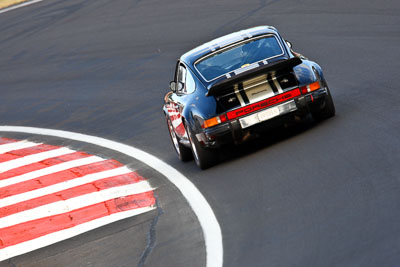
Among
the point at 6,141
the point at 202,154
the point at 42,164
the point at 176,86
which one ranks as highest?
the point at 176,86

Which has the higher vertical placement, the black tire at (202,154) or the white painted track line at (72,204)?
the black tire at (202,154)

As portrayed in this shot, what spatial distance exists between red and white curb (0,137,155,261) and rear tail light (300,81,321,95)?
2229 millimetres

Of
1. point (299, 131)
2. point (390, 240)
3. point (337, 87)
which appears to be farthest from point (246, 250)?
point (337, 87)

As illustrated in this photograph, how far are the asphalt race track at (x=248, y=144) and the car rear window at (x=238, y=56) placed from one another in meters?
1.07

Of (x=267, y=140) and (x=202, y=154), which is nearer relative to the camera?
(x=202, y=154)

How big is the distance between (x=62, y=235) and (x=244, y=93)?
2.71 m

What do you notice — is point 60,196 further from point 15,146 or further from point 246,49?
point 15,146

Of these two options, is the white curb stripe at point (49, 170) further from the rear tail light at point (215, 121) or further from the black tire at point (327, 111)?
the black tire at point (327, 111)

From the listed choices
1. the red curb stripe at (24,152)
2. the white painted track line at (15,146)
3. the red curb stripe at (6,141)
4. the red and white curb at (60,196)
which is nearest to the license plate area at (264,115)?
the red and white curb at (60,196)

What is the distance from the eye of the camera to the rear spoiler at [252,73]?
10.2 metres

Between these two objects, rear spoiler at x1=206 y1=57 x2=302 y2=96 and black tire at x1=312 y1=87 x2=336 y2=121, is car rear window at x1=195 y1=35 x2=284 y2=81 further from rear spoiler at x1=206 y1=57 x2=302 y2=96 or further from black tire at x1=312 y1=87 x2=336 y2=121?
black tire at x1=312 y1=87 x2=336 y2=121

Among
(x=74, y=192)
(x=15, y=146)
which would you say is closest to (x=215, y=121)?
(x=74, y=192)

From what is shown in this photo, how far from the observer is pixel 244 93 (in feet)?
34.0

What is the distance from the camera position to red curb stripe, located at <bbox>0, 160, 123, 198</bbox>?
1187 centimetres
